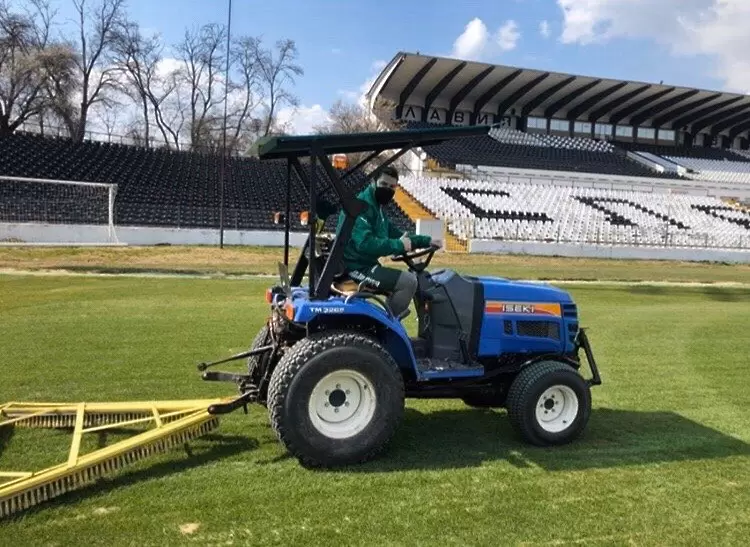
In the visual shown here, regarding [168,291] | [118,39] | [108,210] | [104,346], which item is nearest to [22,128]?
[118,39]

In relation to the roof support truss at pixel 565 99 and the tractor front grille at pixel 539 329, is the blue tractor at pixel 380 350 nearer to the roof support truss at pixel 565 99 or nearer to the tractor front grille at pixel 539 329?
the tractor front grille at pixel 539 329

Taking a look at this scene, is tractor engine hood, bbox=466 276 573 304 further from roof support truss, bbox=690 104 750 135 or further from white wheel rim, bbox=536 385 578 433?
roof support truss, bbox=690 104 750 135

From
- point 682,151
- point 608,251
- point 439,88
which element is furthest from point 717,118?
point 608,251

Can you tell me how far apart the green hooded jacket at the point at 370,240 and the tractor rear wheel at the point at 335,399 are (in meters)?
0.51

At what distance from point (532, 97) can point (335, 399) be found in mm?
55688

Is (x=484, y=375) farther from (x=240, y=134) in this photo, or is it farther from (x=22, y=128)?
(x=240, y=134)

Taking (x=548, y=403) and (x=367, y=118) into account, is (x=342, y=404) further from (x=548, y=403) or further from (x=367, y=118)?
(x=367, y=118)

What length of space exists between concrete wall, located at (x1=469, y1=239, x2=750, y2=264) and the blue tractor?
21.8 metres

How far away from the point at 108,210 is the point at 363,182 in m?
20.5

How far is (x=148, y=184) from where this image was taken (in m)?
27.4

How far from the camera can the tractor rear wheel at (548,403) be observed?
4.43 meters

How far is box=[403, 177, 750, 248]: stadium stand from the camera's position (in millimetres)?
29109

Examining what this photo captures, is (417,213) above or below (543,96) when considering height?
below

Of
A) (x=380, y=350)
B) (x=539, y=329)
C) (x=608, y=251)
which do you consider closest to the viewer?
(x=380, y=350)
